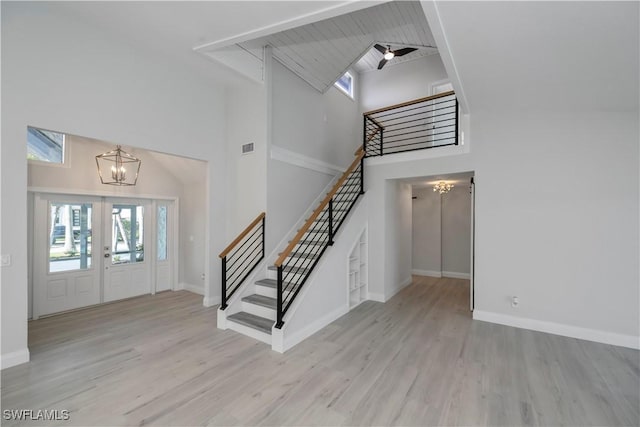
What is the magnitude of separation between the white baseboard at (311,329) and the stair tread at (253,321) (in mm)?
296

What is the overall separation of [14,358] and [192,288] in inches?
119

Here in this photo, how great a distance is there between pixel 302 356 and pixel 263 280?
1540 mm

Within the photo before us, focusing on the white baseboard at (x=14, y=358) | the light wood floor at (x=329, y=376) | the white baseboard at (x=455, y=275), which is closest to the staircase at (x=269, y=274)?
the light wood floor at (x=329, y=376)

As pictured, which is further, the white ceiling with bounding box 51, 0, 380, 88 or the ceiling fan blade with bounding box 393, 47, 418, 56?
the ceiling fan blade with bounding box 393, 47, 418, 56

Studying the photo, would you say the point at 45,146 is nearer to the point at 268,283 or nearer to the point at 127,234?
the point at 127,234

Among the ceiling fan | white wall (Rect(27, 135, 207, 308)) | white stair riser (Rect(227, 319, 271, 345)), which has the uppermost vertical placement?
the ceiling fan

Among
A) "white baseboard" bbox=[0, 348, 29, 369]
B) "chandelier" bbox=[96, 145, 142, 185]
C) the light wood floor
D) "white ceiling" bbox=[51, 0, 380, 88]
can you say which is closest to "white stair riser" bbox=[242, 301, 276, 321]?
the light wood floor

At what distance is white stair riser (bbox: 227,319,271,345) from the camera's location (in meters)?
3.40

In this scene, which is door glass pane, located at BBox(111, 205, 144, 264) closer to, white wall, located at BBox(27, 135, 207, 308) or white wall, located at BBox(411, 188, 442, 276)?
white wall, located at BBox(27, 135, 207, 308)

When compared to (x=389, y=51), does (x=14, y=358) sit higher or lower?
lower

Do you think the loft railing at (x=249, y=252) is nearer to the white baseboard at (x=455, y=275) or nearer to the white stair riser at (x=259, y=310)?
the white stair riser at (x=259, y=310)

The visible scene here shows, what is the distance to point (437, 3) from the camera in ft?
7.01

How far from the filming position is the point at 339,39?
16.4ft

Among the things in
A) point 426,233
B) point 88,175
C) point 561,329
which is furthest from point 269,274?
point 426,233
